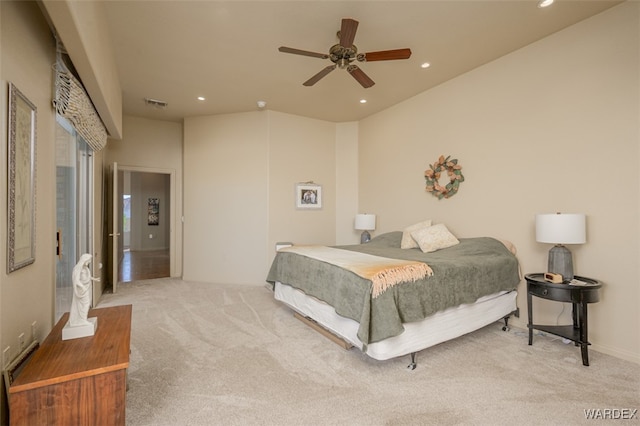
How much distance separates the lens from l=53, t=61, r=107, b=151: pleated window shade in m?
2.07

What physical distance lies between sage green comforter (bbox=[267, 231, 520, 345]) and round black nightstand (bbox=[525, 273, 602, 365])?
1.18ft

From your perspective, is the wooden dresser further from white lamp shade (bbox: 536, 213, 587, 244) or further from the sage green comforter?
white lamp shade (bbox: 536, 213, 587, 244)

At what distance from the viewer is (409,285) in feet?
7.65

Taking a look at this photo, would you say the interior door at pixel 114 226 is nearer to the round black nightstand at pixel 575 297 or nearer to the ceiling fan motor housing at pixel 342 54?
the ceiling fan motor housing at pixel 342 54

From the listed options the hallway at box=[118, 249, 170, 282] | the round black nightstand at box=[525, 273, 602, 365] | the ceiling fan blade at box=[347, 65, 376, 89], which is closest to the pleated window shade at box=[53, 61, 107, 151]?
the ceiling fan blade at box=[347, 65, 376, 89]

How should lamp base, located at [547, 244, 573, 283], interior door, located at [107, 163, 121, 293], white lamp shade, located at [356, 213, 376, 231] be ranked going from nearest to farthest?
lamp base, located at [547, 244, 573, 283] → interior door, located at [107, 163, 121, 293] → white lamp shade, located at [356, 213, 376, 231]

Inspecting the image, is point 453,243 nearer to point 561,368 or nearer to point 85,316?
point 561,368

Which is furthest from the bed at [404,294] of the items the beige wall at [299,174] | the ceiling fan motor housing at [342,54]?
the ceiling fan motor housing at [342,54]

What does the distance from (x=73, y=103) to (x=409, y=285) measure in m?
2.89

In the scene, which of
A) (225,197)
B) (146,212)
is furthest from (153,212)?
(225,197)

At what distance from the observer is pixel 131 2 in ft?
7.91

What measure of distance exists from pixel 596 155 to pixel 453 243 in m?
1.50

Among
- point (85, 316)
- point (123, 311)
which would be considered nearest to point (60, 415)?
point (85, 316)

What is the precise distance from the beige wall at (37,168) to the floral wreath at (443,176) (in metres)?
3.93
